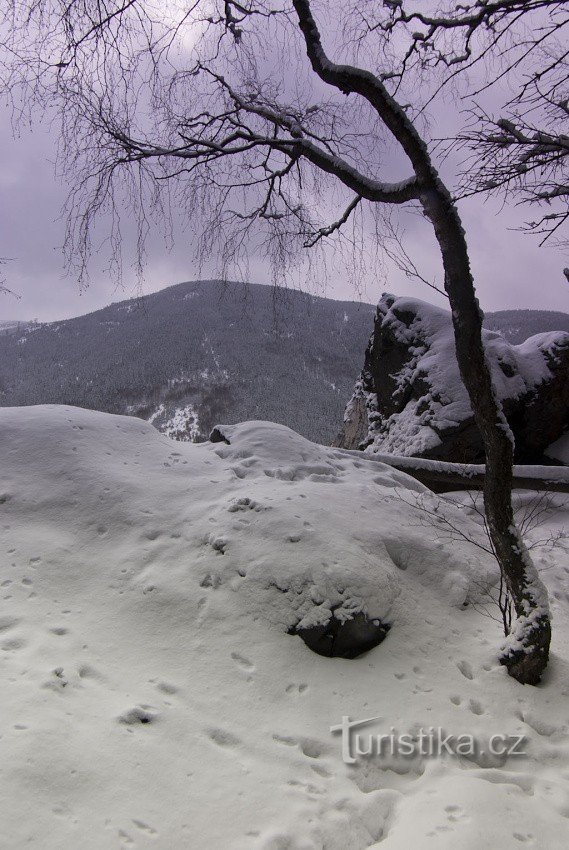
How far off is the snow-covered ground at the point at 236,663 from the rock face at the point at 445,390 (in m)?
2.95

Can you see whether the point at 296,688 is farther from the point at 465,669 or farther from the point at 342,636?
the point at 465,669

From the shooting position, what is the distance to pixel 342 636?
130 inches

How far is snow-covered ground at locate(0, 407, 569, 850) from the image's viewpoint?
6.45 feet

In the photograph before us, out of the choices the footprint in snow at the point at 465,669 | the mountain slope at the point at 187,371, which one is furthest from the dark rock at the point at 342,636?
the mountain slope at the point at 187,371

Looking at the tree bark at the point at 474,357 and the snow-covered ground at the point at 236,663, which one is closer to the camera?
the snow-covered ground at the point at 236,663

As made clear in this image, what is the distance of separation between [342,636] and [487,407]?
1825 mm

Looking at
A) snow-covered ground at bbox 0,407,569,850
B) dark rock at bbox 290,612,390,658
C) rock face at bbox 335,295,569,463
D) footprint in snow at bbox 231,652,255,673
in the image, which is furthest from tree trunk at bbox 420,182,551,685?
rock face at bbox 335,295,569,463

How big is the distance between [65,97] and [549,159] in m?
4.39

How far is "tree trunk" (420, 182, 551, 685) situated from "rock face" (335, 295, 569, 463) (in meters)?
4.75

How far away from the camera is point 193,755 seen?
224 centimetres

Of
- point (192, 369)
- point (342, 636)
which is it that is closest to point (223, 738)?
point (342, 636)

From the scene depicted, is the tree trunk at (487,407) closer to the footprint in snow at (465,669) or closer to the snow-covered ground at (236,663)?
the footprint in snow at (465,669)

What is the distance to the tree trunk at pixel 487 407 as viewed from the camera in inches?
132

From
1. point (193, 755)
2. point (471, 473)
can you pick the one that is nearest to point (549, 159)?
point (471, 473)
